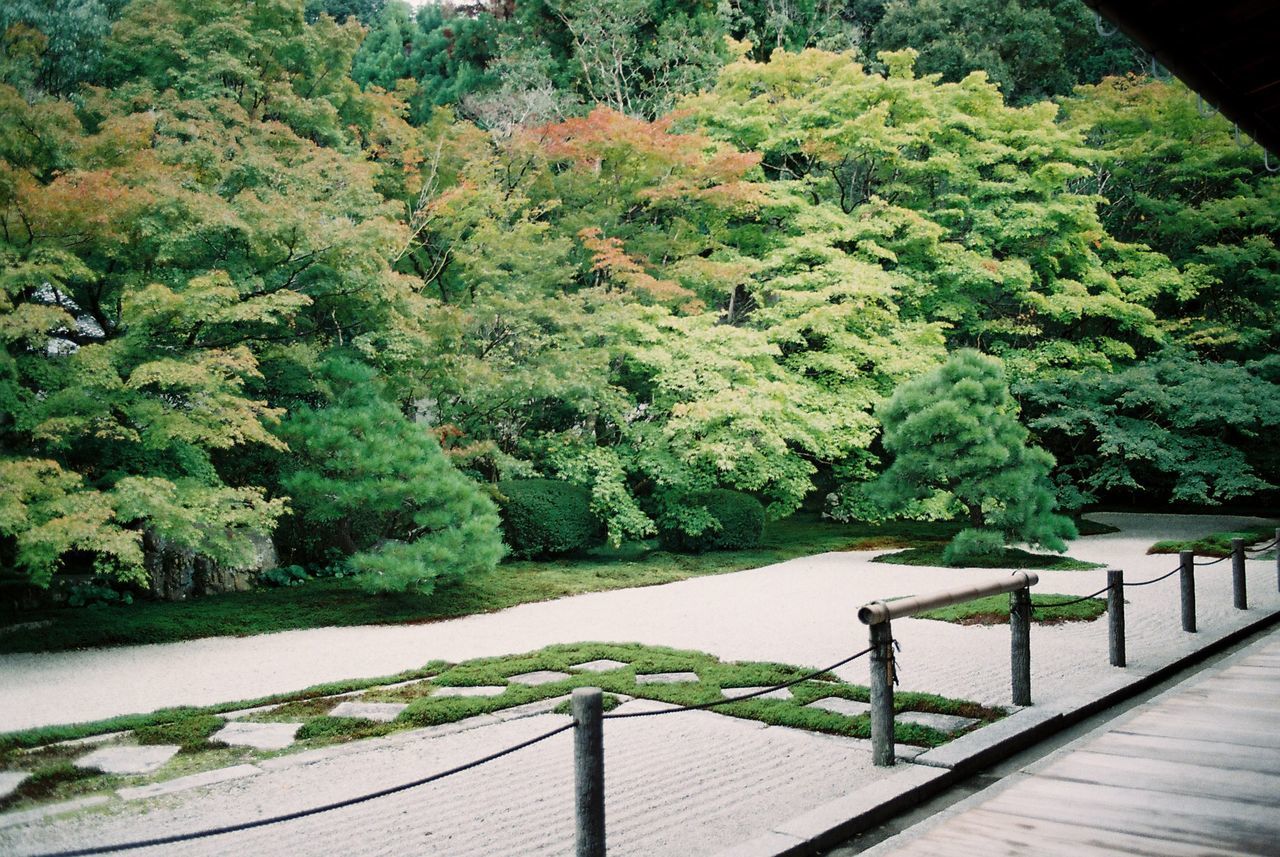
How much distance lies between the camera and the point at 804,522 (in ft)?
72.5

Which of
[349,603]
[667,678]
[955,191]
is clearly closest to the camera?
[667,678]

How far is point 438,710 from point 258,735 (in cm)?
113

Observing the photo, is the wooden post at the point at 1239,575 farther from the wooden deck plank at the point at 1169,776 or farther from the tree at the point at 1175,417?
the tree at the point at 1175,417

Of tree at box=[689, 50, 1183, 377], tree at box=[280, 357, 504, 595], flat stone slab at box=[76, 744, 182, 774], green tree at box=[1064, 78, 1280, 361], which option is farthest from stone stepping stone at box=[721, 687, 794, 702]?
green tree at box=[1064, 78, 1280, 361]

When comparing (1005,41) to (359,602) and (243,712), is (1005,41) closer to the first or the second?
(359,602)

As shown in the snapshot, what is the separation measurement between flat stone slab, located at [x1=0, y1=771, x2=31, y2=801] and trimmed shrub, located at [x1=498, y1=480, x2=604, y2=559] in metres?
9.27

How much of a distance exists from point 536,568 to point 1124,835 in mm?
11140

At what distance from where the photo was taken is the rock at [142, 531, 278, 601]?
11.3 meters

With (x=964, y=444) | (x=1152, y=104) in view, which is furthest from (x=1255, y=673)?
(x=1152, y=104)

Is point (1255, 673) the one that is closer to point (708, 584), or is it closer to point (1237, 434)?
point (708, 584)

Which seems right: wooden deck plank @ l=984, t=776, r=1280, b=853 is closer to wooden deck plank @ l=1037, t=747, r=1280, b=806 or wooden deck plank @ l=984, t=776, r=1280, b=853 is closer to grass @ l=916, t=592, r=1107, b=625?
wooden deck plank @ l=1037, t=747, r=1280, b=806

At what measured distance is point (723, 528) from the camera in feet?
54.2

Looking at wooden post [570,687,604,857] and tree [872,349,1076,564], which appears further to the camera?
tree [872,349,1076,564]

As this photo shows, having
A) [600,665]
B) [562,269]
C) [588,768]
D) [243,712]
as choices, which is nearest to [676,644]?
[600,665]
